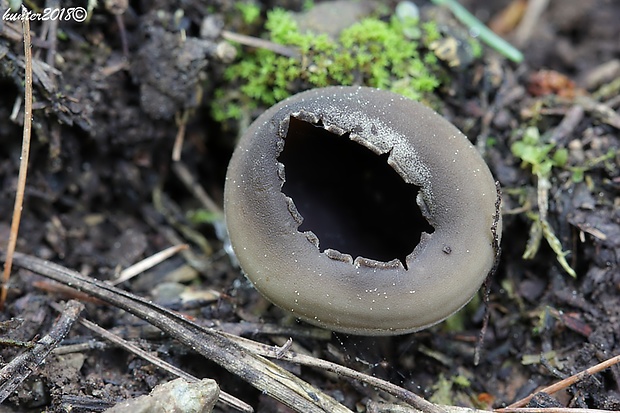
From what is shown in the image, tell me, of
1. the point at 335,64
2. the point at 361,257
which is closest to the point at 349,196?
the point at 335,64

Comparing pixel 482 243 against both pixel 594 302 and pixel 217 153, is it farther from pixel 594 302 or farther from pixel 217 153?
pixel 217 153

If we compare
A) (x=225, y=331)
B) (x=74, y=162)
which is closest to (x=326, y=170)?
(x=225, y=331)

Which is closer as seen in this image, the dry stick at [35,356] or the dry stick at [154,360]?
the dry stick at [35,356]

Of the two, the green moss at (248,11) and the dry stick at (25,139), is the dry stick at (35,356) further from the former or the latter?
the green moss at (248,11)

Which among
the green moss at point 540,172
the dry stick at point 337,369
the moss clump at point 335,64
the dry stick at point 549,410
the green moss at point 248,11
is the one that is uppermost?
the green moss at point 248,11

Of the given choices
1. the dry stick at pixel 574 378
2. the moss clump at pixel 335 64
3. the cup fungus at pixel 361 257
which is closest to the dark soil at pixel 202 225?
the dry stick at pixel 574 378

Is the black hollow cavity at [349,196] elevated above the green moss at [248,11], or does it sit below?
below

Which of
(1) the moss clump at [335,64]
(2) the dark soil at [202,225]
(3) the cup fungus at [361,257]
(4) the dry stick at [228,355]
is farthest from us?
(1) the moss clump at [335,64]
